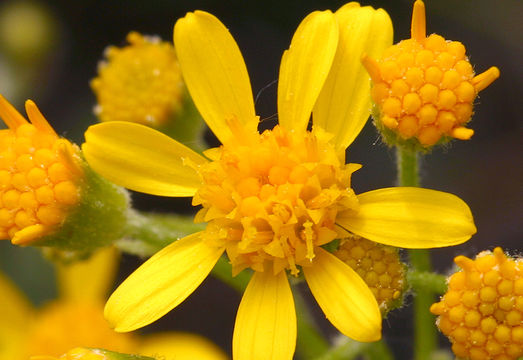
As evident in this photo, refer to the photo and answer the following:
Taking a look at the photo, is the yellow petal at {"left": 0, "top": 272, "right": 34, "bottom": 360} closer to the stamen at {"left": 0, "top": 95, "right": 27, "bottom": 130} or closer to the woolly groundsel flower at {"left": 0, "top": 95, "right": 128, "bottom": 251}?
the woolly groundsel flower at {"left": 0, "top": 95, "right": 128, "bottom": 251}

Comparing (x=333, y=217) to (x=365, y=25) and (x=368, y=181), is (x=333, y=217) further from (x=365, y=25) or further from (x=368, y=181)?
(x=368, y=181)

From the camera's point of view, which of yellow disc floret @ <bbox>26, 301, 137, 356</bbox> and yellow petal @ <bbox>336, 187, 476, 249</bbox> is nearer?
yellow petal @ <bbox>336, 187, 476, 249</bbox>

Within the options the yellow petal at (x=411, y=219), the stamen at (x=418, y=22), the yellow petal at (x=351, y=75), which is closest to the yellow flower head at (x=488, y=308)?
the yellow petal at (x=411, y=219)

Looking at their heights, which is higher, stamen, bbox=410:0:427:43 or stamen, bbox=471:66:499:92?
stamen, bbox=410:0:427:43

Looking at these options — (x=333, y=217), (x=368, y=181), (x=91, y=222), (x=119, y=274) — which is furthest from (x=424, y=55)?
(x=119, y=274)

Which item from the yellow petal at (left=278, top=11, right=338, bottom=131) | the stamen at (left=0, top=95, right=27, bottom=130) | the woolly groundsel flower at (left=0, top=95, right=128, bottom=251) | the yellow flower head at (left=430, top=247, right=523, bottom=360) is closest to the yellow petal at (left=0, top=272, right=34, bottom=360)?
the woolly groundsel flower at (left=0, top=95, right=128, bottom=251)

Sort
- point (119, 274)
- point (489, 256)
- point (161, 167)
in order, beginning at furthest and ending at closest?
1. point (119, 274)
2. point (161, 167)
3. point (489, 256)

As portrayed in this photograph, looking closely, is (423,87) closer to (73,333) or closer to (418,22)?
(418,22)
